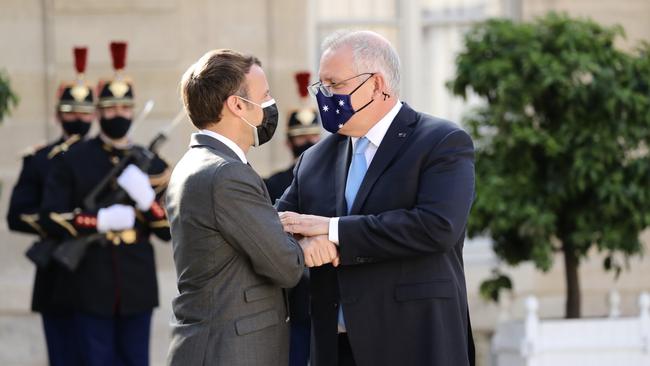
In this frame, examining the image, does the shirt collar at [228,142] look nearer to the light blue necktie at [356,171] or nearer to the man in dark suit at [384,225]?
the man in dark suit at [384,225]

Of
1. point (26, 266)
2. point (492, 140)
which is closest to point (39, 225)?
point (26, 266)

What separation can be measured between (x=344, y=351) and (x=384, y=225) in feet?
1.61

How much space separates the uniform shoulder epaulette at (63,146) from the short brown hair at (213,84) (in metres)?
3.56

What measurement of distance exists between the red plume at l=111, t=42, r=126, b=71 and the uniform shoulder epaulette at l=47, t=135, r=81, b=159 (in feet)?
1.66

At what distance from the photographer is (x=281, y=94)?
31.1 feet

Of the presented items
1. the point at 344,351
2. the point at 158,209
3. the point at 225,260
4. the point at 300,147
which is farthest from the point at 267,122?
the point at 300,147

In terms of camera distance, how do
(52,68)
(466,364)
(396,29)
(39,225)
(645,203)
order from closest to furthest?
(466,364) → (39,225) → (645,203) → (52,68) → (396,29)

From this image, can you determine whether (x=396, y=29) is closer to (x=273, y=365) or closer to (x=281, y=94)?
(x=281, y=94)

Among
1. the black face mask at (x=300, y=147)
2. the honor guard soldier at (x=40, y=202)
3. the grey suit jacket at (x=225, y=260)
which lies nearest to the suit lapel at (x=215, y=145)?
the grey suit jacket at (x=225, y=260)

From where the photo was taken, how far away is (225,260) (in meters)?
4.39

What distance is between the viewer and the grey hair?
476 cm

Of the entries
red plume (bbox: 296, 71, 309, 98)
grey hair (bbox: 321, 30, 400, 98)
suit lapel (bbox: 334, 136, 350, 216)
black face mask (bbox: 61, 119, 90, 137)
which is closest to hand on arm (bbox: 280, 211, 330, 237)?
suit lapel (bbox: 334, 136, 350, 216)

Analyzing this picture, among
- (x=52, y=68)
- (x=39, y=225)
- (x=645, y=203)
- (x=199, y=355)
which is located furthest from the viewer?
(x=52, y=68)

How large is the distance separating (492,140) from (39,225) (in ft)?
8.61
